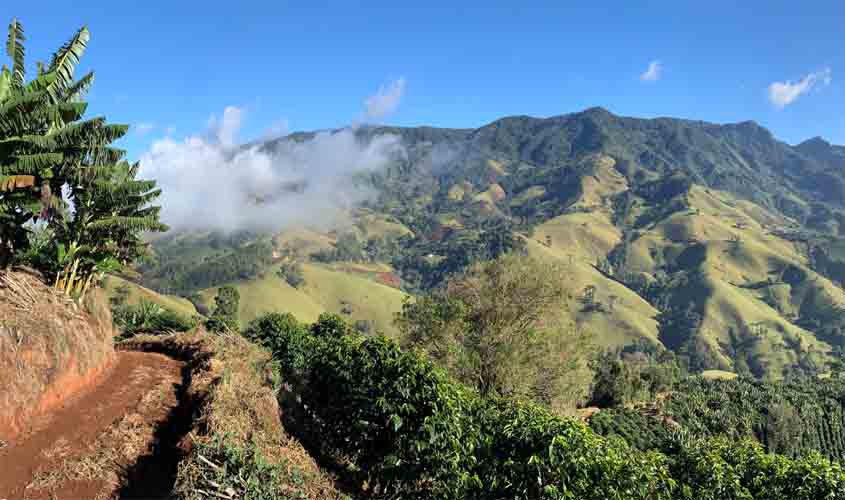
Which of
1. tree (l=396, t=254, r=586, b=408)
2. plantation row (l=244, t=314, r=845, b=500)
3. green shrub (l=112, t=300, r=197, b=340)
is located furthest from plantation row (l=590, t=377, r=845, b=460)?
green shrub (l=112, t=300, r=197, b=340)

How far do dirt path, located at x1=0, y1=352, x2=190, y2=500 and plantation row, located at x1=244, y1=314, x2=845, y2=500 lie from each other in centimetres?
352

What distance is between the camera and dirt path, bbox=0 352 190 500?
29.6 ft

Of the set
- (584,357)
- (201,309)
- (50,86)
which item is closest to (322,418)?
(50,86)

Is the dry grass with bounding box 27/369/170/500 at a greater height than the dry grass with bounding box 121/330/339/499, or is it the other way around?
the dry grass with bounding box 121/330/339/499

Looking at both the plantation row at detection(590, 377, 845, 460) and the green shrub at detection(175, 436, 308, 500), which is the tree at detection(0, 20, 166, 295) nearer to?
the green shrub at detection(175, 436, 308, 500)

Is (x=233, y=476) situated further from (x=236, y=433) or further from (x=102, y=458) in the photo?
(x=102, y=458)

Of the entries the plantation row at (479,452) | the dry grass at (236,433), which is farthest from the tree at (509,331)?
the plantation row at (479,452)

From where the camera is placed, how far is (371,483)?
12.6 metres

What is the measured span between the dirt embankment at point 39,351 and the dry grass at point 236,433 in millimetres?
2809

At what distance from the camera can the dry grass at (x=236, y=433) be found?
819 cm

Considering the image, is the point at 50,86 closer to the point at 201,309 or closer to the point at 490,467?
the point at 490,467

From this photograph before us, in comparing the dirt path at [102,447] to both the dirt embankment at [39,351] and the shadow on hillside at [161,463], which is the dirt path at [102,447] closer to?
the shadow on hillside at [161,463]

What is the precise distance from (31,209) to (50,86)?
3784 mm

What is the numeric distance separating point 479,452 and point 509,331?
65.7 feet
